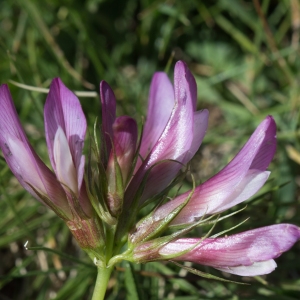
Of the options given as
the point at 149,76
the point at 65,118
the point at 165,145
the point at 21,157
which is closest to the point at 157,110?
the point at 165,145

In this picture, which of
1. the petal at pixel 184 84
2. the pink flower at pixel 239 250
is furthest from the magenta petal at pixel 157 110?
the pink flower at pixel 239 250

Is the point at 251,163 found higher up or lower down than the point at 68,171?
lower down

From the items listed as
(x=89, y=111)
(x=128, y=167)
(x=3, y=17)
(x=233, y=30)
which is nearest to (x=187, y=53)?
(x=233, y=30)

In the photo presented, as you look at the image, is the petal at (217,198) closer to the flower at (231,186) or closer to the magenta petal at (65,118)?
the flower at (231,186)

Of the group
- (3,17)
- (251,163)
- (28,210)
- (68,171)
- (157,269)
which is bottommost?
(157,269)

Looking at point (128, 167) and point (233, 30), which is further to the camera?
point (233, 30)

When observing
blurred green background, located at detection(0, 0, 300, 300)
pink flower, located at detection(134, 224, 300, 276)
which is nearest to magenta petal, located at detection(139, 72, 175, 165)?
pink flower, located at detection(134, 224, 300, 276)

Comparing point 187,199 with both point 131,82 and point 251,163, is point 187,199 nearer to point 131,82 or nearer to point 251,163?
point 251,163
